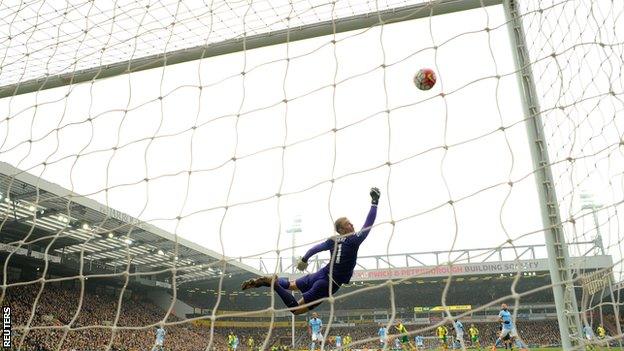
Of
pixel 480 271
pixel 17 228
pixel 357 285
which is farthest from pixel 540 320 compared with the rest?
pixel 17 228

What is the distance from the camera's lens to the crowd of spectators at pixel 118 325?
2200cm

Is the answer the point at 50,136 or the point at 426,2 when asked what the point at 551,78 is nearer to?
the point at 426,2

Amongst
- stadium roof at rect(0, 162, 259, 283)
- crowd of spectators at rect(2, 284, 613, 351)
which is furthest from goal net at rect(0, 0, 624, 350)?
crowd of spectators at rect(2, 284, 613, 351)

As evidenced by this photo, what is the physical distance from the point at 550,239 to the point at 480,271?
2877cm

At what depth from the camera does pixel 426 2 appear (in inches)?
169

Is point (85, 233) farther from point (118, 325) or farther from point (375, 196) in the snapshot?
point (375, 196)

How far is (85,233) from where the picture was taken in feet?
69.9

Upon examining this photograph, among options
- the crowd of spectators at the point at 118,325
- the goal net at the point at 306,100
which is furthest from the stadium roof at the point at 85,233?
the goal net at the point at 306,100

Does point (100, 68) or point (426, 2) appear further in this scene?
point (100, 68)

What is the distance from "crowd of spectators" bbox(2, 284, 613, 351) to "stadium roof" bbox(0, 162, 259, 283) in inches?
93.7

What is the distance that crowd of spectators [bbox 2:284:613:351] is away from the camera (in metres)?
22.0

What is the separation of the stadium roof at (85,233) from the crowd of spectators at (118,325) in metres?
2.38

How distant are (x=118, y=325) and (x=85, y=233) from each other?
656cm

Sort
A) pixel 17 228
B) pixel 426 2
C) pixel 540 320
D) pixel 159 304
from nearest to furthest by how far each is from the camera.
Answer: pixel 426 2, pixel 17 228, pixel 540 320, pixel 159 304
